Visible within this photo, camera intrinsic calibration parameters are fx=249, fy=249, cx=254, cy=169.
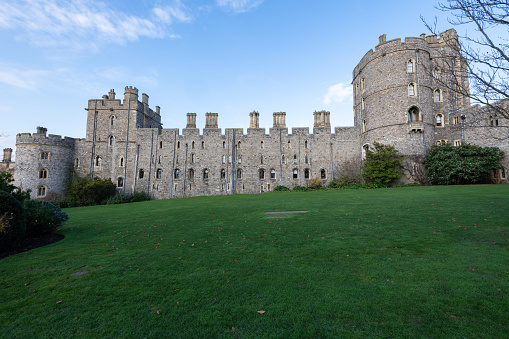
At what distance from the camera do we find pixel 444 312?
3.45 m

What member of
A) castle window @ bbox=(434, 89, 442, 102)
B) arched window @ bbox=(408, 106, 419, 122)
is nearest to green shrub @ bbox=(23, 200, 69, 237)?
arched window @ bbox=(408, 106, 419, 122)

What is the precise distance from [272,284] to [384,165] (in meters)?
24.9

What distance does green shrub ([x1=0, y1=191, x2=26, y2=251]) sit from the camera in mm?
7091

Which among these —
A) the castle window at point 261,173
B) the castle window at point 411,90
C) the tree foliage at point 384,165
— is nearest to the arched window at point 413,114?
the castle window at point 411,90

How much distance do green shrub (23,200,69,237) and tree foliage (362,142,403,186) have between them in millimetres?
25876

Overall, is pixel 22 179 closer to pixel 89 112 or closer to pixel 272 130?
pixel 89 112

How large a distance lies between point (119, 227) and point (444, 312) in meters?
10.6

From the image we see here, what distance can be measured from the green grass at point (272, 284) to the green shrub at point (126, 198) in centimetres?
2254

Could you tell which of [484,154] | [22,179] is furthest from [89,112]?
[484,154]

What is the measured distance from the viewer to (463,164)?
→ 22.7 meters

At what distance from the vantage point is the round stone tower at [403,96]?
26.1m

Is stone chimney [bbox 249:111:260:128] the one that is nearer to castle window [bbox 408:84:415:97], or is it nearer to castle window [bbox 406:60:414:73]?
castle window [bbox 408:84:415:97]

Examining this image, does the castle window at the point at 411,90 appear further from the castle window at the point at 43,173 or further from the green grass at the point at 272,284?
the castle window at the point at 43,173

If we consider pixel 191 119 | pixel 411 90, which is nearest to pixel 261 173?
pixel 191 119
